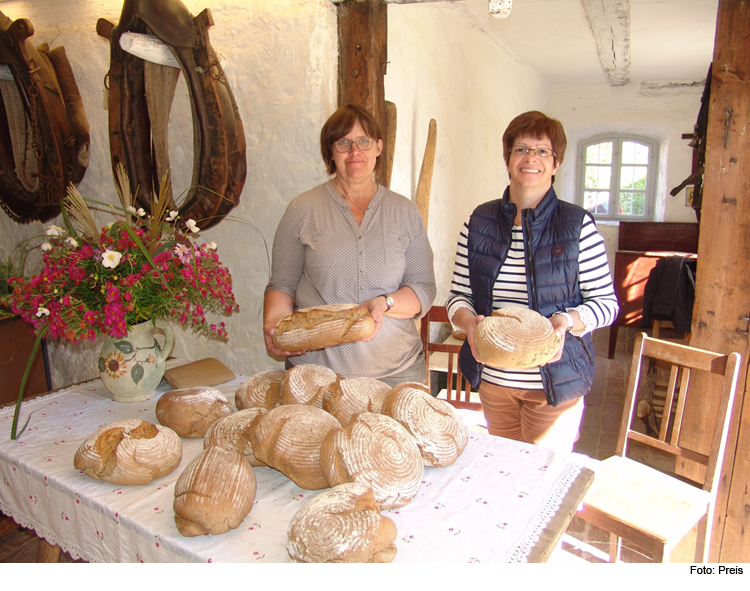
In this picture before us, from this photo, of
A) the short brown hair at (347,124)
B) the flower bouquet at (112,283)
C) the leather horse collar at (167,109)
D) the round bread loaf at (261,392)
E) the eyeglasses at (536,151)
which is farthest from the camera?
the leather horse collar at (167,109)

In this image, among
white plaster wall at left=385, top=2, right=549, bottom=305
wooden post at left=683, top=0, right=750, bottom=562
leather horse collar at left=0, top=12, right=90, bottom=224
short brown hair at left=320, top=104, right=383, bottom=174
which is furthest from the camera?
white plaster wall at left=385, top=2, right=549, bottom=305

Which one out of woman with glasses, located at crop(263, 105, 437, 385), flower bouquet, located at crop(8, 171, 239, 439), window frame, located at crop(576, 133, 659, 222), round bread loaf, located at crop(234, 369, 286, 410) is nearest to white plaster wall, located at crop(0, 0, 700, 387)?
woman with glasses, located at crop(263, 105, 437, 385)

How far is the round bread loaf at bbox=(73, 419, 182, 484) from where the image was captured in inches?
44.8

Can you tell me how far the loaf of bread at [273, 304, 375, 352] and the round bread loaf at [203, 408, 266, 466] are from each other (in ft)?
1.00

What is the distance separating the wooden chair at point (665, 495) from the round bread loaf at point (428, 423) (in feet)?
2.34

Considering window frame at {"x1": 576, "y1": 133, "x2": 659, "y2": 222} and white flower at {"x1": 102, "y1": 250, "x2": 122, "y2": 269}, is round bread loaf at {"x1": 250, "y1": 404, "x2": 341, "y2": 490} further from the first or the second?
window frame at {"x1": 576, "y1": 133, "x2": 659, "y2": 222}

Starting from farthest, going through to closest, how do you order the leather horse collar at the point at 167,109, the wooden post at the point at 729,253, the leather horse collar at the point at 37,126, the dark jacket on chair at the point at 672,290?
the dark jacket on chair at the point at 672,290, the leather horse collar at the point at 37,126, the leather horse collar at the point at 167,109, the wooden post at the point at 729,253

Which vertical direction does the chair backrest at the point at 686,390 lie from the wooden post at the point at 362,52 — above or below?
below

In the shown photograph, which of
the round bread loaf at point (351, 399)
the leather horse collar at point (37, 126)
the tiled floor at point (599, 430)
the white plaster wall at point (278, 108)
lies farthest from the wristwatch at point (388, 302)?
the leather horse collar at point (37, 126)

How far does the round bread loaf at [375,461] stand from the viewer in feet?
3.24

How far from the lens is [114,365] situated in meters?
1.58

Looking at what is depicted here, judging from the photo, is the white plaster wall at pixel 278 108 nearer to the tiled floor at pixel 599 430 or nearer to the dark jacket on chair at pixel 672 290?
the tiled floor at pixel 599 430

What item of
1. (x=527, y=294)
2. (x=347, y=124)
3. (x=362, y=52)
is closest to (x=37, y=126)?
(x=362, y=52)

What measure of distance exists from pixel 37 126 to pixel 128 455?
2240 mm
